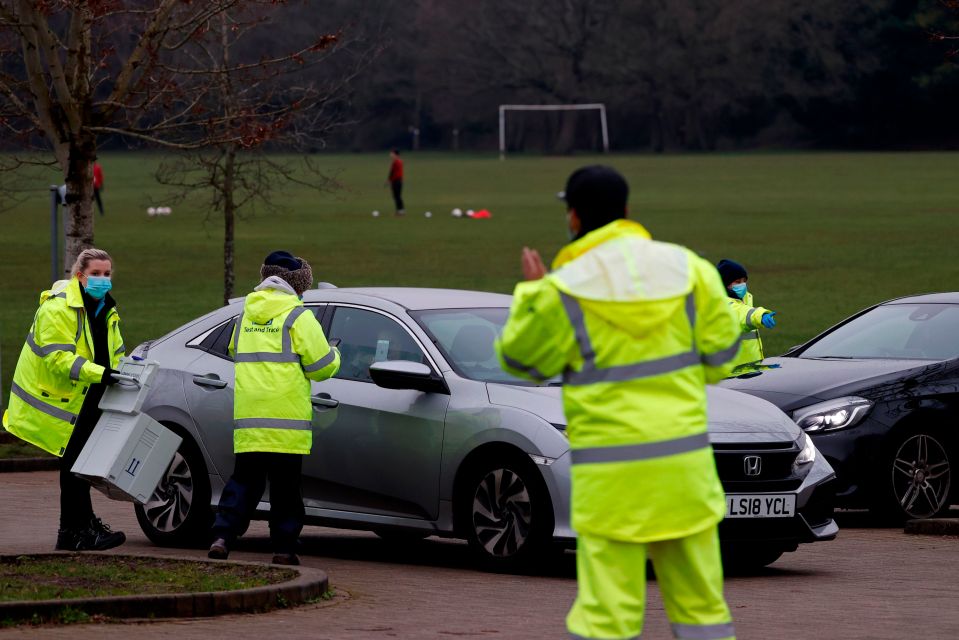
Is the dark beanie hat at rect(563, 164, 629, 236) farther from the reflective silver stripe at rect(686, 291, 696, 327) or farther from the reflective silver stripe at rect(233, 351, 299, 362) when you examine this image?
the reflective silver stripe at rect(233, 351, 299, 362)

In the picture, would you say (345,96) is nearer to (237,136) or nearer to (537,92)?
(237,136)

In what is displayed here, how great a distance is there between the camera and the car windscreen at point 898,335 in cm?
1313

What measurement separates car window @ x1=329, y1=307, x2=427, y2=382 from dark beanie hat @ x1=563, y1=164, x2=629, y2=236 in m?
4.99

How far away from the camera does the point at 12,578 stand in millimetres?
8984

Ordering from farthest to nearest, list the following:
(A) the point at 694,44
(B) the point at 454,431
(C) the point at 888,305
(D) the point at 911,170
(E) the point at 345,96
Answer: (A) the point at 694,44 < (D) the point at 911,170 < (E) the point at 345,96 < (C) the point at 888,305 < (B) the point at 454,431

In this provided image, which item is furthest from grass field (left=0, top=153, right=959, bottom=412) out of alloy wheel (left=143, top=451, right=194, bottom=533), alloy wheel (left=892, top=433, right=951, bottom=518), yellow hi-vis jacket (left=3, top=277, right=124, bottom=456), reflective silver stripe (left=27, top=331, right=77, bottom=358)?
reflective silver stripe (left=27, top=331, right=77, bottom=358)

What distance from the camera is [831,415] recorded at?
484 inches

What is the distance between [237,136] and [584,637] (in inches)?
477

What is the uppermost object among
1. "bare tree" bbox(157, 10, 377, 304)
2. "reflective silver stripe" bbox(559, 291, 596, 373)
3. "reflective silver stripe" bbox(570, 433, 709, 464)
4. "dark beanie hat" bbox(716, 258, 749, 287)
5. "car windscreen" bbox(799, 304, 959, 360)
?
"bare tree" bbox(157, 10, 377, 304)

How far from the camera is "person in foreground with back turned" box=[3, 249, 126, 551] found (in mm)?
10453

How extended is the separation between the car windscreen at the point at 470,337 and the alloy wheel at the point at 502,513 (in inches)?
24.7

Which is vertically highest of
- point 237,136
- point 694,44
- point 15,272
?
point 694,44

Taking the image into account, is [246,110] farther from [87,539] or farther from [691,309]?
[691,309]

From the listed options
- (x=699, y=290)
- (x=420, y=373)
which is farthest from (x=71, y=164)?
(x=699, y=290)
